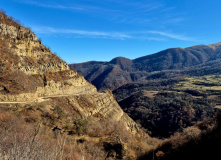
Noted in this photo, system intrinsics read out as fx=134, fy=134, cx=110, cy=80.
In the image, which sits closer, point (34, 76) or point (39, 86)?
point (39, 86)

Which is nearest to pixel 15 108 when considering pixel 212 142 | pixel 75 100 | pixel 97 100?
pixel 75 100

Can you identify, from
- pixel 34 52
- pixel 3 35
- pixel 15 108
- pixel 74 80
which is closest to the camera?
pixel 15 108

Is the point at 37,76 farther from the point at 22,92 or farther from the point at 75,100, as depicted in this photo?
the point at 75,100

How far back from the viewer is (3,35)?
3338 cm

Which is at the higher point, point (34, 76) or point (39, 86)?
point (34, 76)

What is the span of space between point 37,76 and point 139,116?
9114 centimetres

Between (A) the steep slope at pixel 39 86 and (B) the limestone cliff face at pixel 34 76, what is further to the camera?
(B) the limestone cliff face at pixel 34 76

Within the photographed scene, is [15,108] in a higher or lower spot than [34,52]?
lower

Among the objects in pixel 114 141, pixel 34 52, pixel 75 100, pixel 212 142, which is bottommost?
pixel 114 141

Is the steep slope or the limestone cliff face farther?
the limestone cliff face

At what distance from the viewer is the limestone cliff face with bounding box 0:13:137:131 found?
26.9m

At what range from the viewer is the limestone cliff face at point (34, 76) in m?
26.9

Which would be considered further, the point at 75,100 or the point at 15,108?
the point at 75,100

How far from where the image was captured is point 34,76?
113 ft
